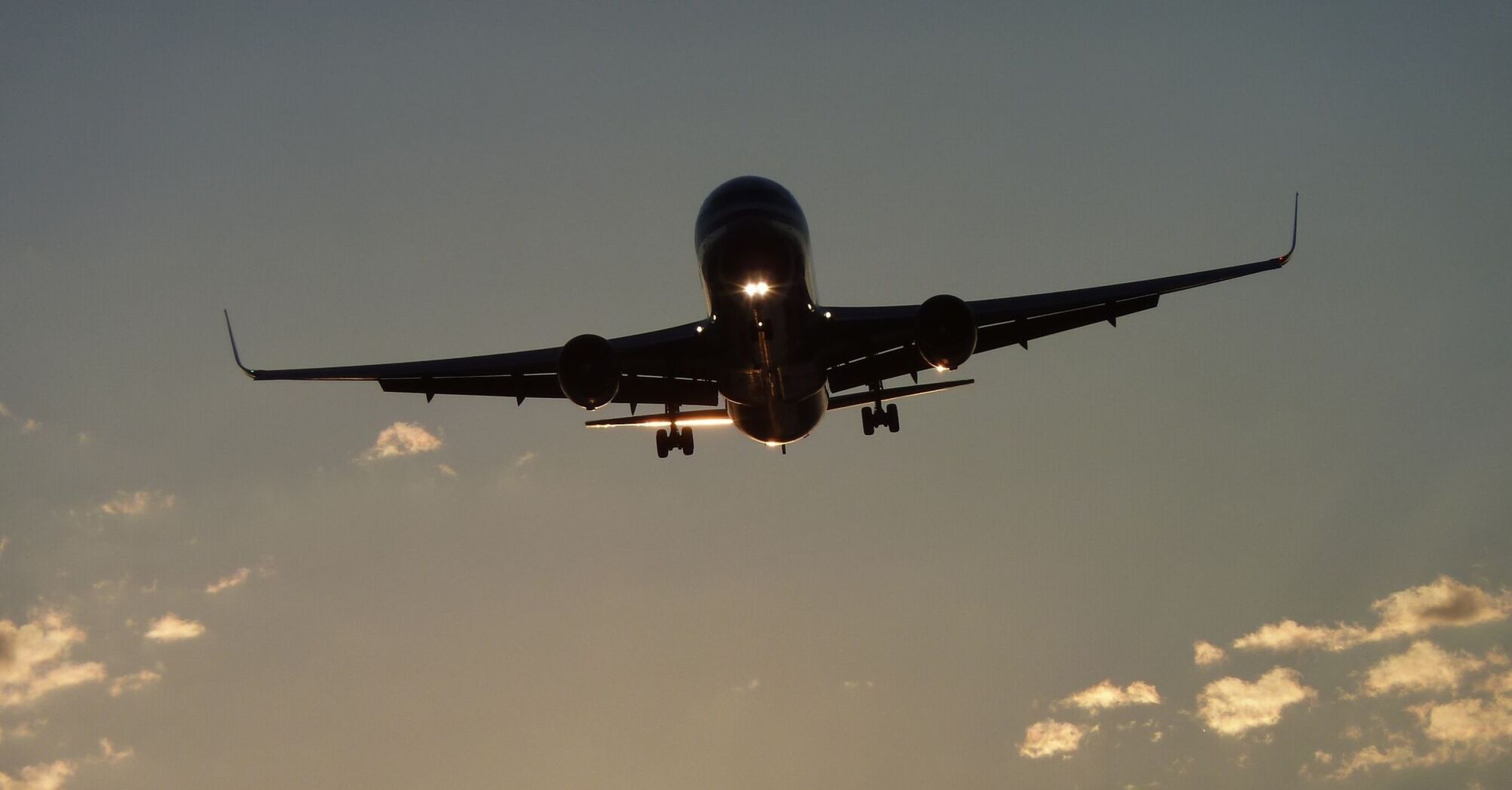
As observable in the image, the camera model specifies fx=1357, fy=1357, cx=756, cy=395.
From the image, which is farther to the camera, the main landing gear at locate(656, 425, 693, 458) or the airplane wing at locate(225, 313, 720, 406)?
the main landing gear at locate(656, 425, 693, 458)

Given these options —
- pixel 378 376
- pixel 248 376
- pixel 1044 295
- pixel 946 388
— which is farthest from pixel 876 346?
pixel 248 376

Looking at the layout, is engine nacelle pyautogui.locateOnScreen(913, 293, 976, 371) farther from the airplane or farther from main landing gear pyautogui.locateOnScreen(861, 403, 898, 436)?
main landing gear pyautogui.locateOnScreen(861, 403, 898, 436)

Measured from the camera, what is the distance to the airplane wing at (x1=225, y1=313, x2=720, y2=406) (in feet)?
106

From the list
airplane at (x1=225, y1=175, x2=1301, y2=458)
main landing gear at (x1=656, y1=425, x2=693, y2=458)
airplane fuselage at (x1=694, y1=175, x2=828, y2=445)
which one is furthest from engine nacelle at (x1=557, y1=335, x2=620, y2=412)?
main landing gear at (x1=656, y1=425, x2=693, y2=458)

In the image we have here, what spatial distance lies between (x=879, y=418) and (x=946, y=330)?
27.1 feet

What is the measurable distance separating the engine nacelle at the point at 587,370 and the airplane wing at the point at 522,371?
1.44 metres

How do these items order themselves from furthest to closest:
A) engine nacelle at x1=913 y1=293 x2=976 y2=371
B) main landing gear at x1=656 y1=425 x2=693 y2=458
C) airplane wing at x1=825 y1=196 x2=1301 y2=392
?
main landing gear at x1=656 y1=425 x2=693 y2=458
airplane wing at x1=825 y1=196 x2=1301 y2=392
engine nacelle at x1=913 y1=293 x2=976 y2=371

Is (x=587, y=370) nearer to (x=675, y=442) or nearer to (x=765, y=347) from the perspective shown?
(x=765, y=347)

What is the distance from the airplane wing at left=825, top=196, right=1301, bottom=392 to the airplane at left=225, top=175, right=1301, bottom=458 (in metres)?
0.04

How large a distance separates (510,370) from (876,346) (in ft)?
29.4

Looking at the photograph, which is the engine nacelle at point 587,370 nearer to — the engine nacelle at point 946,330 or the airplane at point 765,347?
the airplane at point 765,347

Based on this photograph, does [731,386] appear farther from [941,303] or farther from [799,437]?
[941,303]

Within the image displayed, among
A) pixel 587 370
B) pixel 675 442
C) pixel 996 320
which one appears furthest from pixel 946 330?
pixel 675 442

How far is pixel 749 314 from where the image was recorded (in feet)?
96.4
